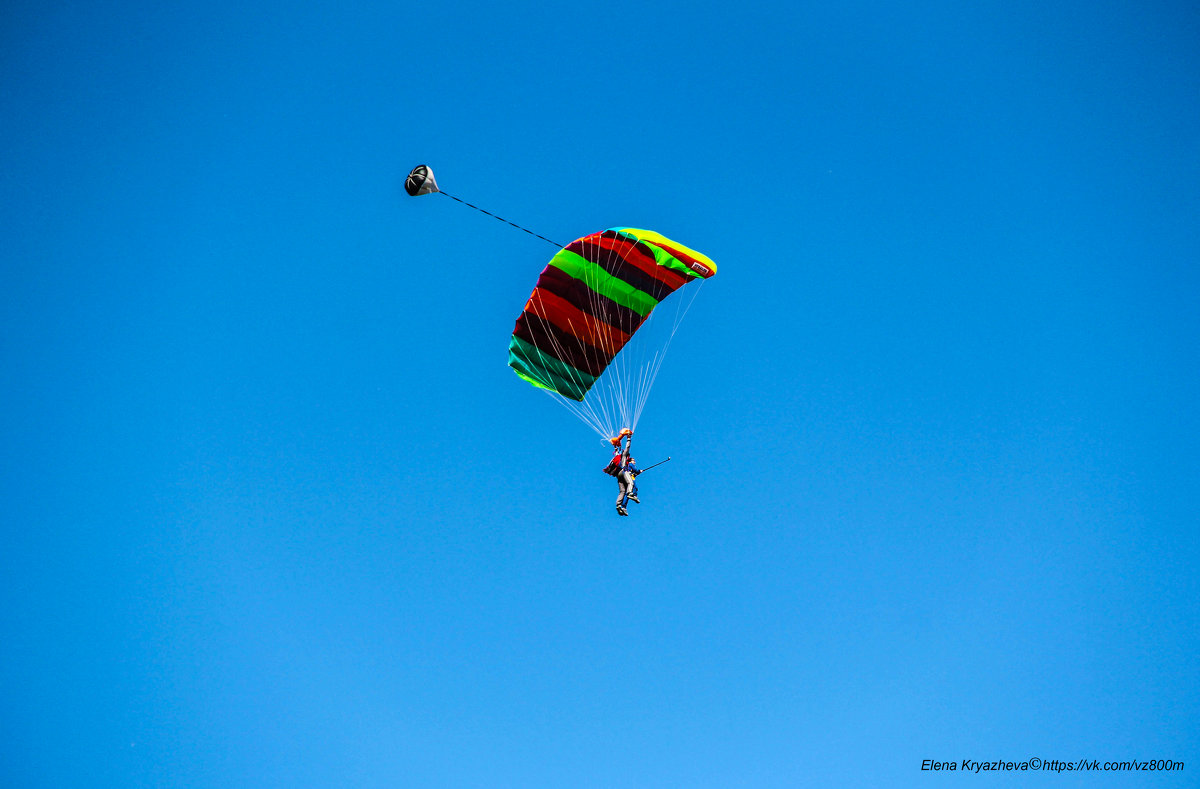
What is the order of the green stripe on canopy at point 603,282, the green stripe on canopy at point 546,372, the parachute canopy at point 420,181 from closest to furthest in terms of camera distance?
the parachute canopy at point 420,181 → the green stripe on canopy at point 603,282 → the green stripe on canopy at point 546,372

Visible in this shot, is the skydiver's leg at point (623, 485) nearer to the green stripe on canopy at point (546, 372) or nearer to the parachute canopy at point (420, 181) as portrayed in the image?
the green stripe on canopy at point (546, 372)

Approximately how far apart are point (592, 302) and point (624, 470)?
3.15 meters

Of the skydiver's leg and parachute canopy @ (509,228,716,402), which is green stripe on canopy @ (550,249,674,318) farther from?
the skydiver's leg

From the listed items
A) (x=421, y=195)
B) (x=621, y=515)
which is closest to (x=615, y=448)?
(x=621, y=515)

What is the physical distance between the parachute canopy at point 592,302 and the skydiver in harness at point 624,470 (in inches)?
17.5

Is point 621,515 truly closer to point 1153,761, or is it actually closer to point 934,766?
point 934,766

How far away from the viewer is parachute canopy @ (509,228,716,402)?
12.8m

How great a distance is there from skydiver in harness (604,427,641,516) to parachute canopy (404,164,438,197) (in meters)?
5.02

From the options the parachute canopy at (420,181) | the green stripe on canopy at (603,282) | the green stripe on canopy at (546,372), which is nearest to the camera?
the parachute canopy at (420,181)

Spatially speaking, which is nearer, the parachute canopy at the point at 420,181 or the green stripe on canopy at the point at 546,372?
the parachute canopy at the point at 420,181

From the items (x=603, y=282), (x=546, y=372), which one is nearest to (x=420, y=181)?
(x=603, y=282)

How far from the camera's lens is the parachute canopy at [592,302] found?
504 inches

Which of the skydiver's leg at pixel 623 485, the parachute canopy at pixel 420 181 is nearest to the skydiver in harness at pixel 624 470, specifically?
the skydiver's leg at pixel 623 485

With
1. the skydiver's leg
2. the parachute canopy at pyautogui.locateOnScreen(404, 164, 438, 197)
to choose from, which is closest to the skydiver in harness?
the skydiver's leg
